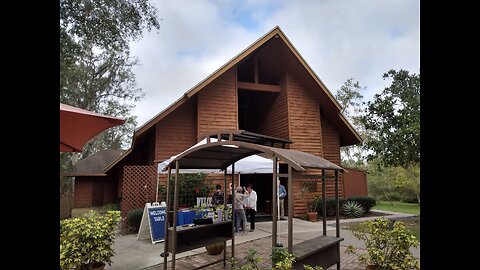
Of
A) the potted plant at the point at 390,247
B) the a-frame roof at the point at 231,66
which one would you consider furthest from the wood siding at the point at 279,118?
the potted plant at the point at 390,247

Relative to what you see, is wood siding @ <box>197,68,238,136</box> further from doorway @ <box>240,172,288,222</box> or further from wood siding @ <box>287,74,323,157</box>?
doorway @ <box>240,172,288,222</box>

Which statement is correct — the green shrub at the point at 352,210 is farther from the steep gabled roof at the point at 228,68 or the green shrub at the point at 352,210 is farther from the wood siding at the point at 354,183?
the steep gabled roof at the point at 228,68

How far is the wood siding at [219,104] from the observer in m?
13.2

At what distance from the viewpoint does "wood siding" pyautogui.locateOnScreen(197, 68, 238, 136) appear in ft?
43.3

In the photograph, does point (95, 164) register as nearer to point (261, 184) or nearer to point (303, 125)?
point (261, 184)

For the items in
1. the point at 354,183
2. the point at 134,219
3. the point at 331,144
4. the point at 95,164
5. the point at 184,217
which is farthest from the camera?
the point at 95,164

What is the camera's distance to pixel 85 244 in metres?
5.09

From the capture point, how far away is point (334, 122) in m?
16.3

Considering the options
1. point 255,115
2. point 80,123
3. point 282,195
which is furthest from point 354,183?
point 80,123

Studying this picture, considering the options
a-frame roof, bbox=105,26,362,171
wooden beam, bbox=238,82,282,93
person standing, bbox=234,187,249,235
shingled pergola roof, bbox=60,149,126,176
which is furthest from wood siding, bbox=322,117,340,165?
shingled pergola roof, bbox=60,149,126,176

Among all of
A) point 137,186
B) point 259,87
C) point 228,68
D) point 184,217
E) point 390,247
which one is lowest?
point 184,217

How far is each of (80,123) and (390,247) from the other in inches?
186

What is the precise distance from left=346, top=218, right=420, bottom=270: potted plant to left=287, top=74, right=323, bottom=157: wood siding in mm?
9162

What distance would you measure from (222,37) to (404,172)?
16323 millimetres
